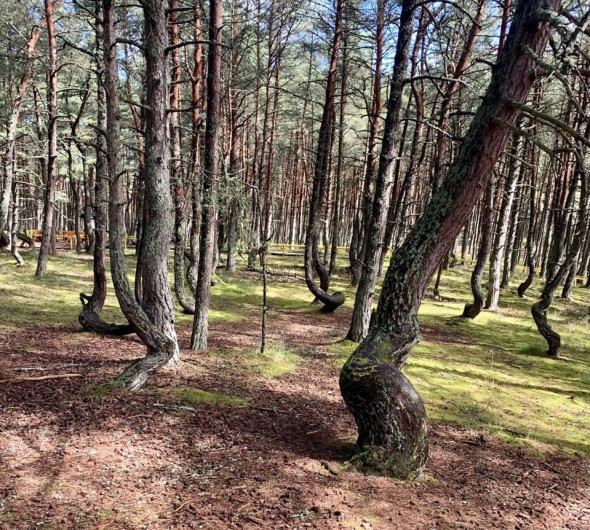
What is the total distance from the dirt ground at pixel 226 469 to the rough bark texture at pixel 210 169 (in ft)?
4.93

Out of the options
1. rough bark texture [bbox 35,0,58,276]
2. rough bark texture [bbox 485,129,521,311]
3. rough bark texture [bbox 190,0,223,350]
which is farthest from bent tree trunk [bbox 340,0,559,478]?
rough bark texture [bbox 35,0,58,276]

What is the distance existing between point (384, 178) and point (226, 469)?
6.20m

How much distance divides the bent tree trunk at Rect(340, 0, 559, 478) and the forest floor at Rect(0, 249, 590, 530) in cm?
34

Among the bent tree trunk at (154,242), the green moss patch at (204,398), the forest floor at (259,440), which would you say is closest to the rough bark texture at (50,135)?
the forest floor at (259,440)

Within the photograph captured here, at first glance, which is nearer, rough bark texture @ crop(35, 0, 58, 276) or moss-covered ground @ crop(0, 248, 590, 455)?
moss-covered ground @ crop(0, 248, 590, 455)

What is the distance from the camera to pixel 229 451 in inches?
167

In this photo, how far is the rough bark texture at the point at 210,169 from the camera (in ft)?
21.5

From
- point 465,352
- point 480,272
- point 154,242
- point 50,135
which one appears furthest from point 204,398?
point 50,135

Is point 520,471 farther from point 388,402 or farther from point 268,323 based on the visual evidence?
point 268,323

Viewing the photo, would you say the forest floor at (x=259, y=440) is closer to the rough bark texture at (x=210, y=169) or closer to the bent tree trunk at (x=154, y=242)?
the bent tree trunk at (x=154, y=242)

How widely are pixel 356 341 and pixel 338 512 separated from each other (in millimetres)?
5858

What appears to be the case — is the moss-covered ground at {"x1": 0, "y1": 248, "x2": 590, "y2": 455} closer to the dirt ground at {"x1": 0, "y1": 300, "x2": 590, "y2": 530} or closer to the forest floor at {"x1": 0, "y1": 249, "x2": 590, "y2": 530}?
the forest floor at {"x1": 0, "y1": 249, "x2": 590, "y2": 530}

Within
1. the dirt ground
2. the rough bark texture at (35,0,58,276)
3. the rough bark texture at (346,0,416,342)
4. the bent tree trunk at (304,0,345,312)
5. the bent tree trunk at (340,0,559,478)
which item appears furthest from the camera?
the rough bark texture at (35,0,58,276)

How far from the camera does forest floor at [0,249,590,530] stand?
3250mm
